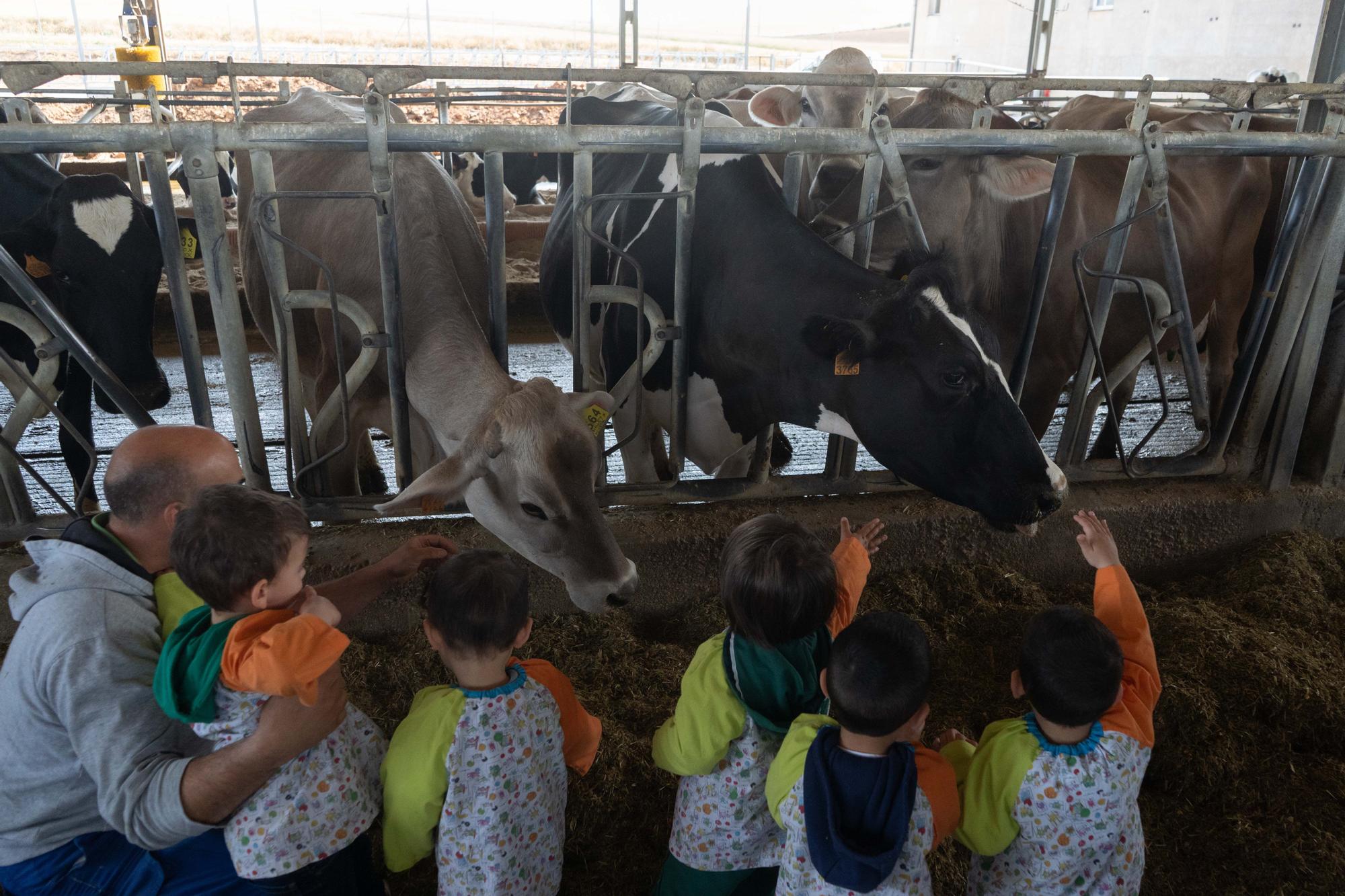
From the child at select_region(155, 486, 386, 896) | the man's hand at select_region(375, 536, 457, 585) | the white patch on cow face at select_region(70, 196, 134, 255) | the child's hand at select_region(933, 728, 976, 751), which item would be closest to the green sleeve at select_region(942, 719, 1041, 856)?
the child's hand at select_region(933, 728, 976, 751)

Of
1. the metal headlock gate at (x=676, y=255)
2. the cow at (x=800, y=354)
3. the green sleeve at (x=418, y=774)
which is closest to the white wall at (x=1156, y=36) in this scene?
the metal headlock gate at (x=676, y=255)

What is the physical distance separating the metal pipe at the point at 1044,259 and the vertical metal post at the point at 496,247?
1.62m

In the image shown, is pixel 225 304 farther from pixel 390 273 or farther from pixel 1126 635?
pixel 1126 635

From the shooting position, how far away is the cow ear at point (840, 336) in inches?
104

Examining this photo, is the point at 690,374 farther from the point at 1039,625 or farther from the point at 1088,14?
the point at 1088,14

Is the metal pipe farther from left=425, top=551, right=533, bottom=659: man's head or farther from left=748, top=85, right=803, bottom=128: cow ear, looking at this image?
left=748, top=85, right=803, bottom=128: cow ear

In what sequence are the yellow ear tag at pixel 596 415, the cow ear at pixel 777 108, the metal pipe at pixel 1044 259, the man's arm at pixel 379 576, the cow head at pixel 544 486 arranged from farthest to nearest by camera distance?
the cow ear at pixel 777 108 → the metal pipe at pixel 1044 259 → the yellow ear tag at pixel 596 415 → the cow head at pixel 544 486 → the man's arm at pixel 379 576

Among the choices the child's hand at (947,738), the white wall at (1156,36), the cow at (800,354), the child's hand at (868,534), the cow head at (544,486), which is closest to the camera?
the child's hand at (947,738)

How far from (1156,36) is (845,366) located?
71.6 feet

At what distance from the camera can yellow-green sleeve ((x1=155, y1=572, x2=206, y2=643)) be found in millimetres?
1807

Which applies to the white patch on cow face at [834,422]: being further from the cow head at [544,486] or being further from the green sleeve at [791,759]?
the green sleeve at [791,759]

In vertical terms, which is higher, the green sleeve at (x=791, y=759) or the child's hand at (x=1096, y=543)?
the child's hand at (x=1096, y=543)

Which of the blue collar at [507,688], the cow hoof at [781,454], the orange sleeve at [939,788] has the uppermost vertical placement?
the blue collar at [507,688]

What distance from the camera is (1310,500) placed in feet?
12.3
